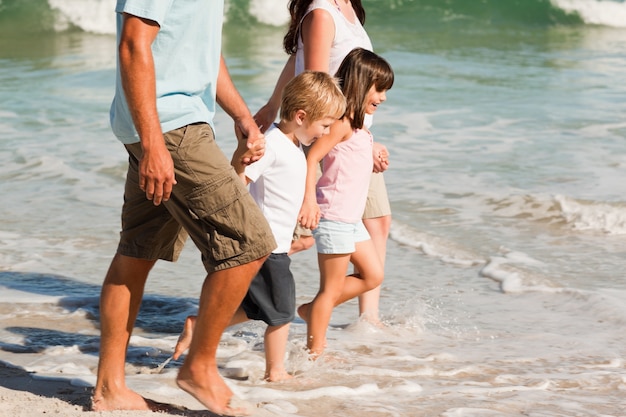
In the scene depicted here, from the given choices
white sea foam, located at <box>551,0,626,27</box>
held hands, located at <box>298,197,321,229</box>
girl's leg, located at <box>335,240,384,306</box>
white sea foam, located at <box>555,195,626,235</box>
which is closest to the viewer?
held hands, located at <box>298,197,321,229</box>

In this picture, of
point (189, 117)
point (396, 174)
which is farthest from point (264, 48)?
point (189, 117)

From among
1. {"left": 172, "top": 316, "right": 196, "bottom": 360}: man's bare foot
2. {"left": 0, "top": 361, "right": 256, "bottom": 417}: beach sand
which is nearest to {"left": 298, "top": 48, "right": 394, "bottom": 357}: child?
{"left": 172, "top": 316, "right": 196, "bottom": 360}: man's bare foot

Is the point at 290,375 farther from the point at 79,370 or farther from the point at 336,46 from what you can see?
the point at 336,46

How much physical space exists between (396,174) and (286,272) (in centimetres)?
503

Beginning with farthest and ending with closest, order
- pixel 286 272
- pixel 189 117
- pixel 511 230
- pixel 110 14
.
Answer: pixel 110 14 < pixel 511 230 < pixel 286 272 < pixel 189 117

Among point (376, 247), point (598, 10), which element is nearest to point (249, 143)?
point (376, 247)

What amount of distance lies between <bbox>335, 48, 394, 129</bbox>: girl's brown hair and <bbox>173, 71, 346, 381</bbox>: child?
286 mm

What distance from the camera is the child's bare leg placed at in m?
3.91

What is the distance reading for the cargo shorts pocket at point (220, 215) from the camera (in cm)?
311

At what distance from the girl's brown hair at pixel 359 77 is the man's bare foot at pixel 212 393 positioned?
4.34 ft

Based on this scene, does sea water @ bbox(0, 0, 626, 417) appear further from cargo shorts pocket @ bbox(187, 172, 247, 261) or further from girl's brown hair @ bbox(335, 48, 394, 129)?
girl's brown hair @ bbox(335, 48, 394, 129)

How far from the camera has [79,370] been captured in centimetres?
414

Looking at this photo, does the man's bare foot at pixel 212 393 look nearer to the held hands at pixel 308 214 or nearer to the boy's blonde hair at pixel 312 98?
the held hands at pixel 308 214

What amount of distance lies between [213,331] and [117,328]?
357 mm
